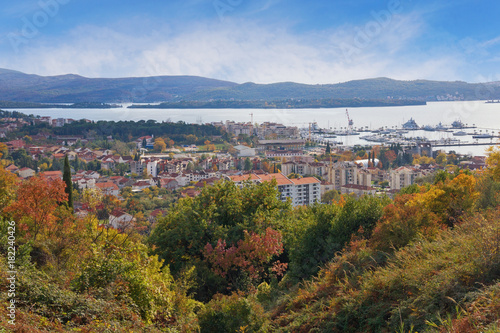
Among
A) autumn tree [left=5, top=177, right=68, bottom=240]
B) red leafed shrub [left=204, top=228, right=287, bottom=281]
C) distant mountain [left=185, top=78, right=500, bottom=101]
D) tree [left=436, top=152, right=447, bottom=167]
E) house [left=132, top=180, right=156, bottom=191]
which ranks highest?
distant mountain [left=185, top=78, right=500, bottom=101]

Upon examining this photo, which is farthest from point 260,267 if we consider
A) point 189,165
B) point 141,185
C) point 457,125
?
point 457,125

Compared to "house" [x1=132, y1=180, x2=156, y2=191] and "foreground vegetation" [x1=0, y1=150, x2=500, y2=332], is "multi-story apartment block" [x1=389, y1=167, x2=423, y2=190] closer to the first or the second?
"house" [x1=132, y1=180, x2=156, y2=191]

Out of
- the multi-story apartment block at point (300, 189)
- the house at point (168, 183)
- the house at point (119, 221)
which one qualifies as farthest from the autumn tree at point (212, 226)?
the house at point (168, 183)

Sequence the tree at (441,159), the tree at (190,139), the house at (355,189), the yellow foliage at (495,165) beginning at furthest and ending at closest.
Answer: the tree at (190,139), the tree at (441,159), the house at (355,189), the yellow foliage at (495,165)

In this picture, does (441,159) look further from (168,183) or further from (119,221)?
(119,221)

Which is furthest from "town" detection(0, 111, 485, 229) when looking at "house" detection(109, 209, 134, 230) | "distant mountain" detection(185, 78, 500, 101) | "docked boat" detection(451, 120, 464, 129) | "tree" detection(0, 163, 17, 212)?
"distant mountain" detection(185, 78, 500, 101)

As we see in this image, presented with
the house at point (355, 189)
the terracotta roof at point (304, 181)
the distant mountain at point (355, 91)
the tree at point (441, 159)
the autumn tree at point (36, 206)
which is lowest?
the house at point (355, 189)

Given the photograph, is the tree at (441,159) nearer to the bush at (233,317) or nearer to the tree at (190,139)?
the tree at (190,139)
